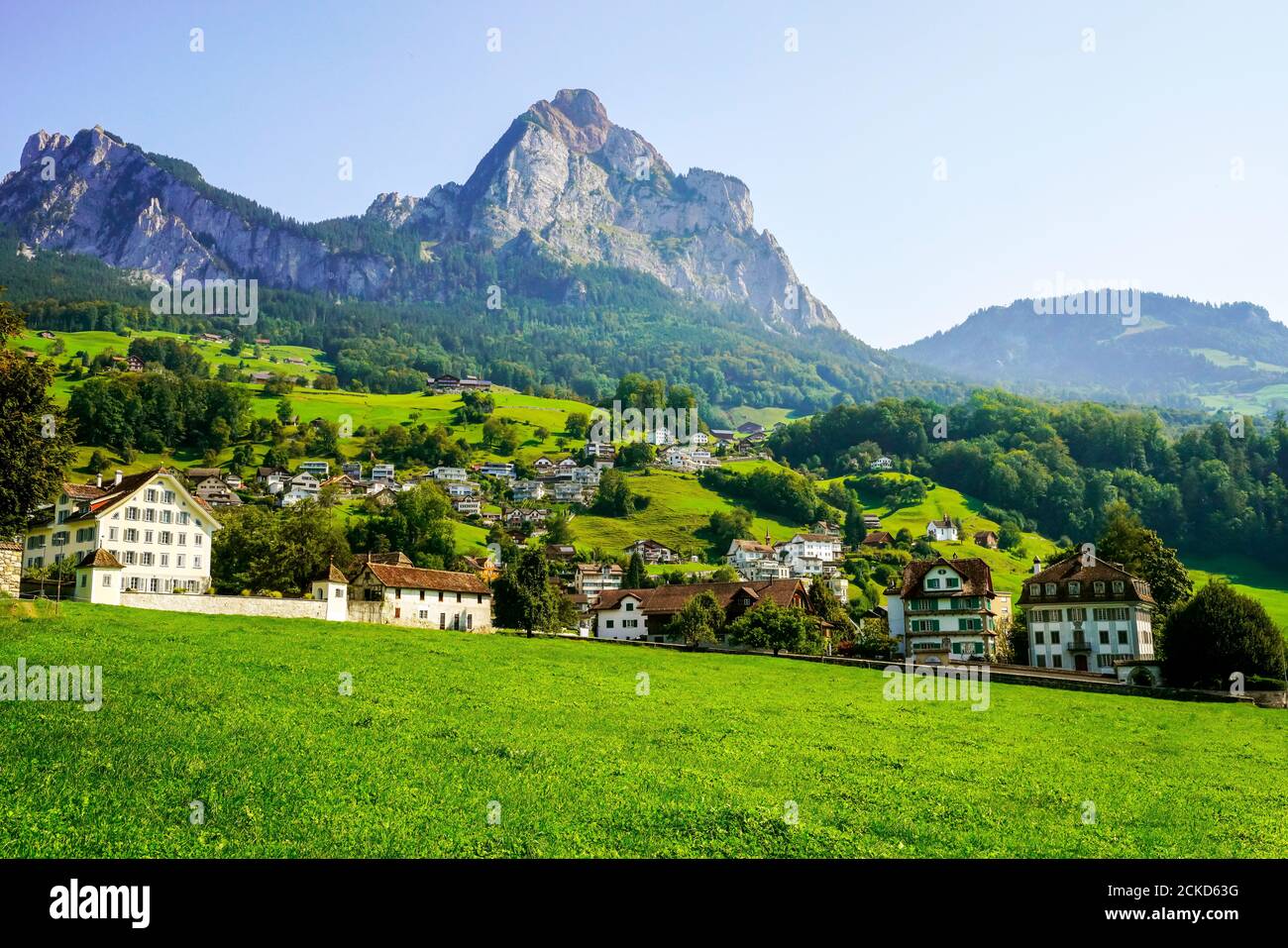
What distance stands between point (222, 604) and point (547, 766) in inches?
1502

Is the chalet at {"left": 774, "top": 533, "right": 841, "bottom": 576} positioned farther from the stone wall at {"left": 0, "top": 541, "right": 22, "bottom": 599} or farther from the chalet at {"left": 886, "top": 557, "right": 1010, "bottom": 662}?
the stone wall at {"left": 0, "top": 541, "right": 22, "bottom": 599}

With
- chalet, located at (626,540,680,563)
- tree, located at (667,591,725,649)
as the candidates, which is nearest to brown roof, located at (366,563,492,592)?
tree, located at (667,591,725,649)

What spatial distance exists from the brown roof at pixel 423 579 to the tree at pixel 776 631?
2191 centimetres

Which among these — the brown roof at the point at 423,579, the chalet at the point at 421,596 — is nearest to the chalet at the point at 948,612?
the chalet at the point at 421,596

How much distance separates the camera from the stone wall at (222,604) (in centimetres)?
5916

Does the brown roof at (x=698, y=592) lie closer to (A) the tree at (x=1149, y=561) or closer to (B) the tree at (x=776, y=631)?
(B) the tree at (x=776, y=631)

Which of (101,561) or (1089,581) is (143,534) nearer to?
(101,561)

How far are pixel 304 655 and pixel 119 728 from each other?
56.9 ft

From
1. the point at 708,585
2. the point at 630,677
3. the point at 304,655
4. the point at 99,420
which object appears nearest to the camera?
the point at 304,655

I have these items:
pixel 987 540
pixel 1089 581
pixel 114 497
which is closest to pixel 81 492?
pixel 114 497

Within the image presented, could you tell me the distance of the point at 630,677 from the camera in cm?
5203
